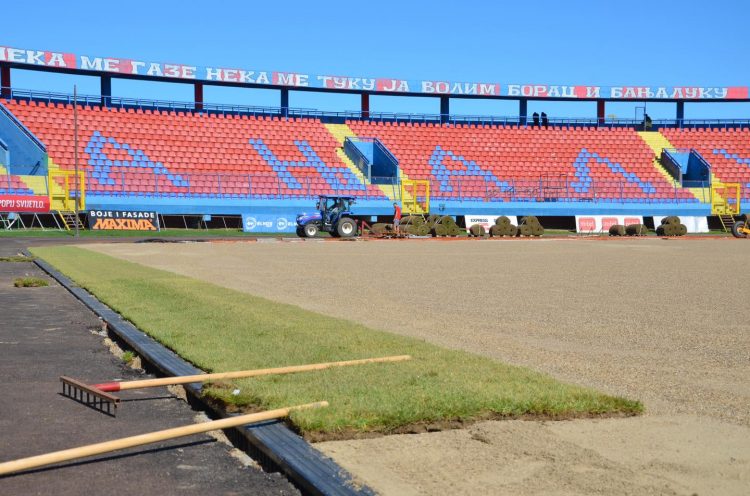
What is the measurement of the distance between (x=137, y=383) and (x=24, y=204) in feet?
141

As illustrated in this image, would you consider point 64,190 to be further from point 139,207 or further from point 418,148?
point 418,148

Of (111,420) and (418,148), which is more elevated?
(418,148)

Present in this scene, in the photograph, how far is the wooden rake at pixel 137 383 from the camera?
21.0ft

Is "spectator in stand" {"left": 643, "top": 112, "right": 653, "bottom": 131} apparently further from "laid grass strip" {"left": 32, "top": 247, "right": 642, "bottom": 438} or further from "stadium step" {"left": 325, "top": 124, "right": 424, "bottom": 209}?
"laid grass strip" {"left": 32, "top": 247, "right": 642, "bottom": 438}

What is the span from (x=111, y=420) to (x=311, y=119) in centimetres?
5946

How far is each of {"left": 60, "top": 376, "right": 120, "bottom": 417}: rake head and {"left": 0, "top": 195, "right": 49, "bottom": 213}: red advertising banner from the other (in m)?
41.8

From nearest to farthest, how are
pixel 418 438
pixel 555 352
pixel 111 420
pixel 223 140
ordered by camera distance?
1. pixel 418 438
2. pixel 111 420
3. pixel 555 352
4. pixel 223 140

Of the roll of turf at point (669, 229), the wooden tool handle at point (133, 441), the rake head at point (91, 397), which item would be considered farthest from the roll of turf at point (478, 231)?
the wooden tool handle at point (133, 441)

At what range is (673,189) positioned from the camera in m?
63.4

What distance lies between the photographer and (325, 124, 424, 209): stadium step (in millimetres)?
57469

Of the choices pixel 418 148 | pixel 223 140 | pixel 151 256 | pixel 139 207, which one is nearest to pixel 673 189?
pixel 418 148

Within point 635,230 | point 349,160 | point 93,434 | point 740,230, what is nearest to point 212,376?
point 93,434

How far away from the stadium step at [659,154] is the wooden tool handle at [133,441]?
62192 mm

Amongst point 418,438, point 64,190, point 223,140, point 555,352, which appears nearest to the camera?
point 418,438
